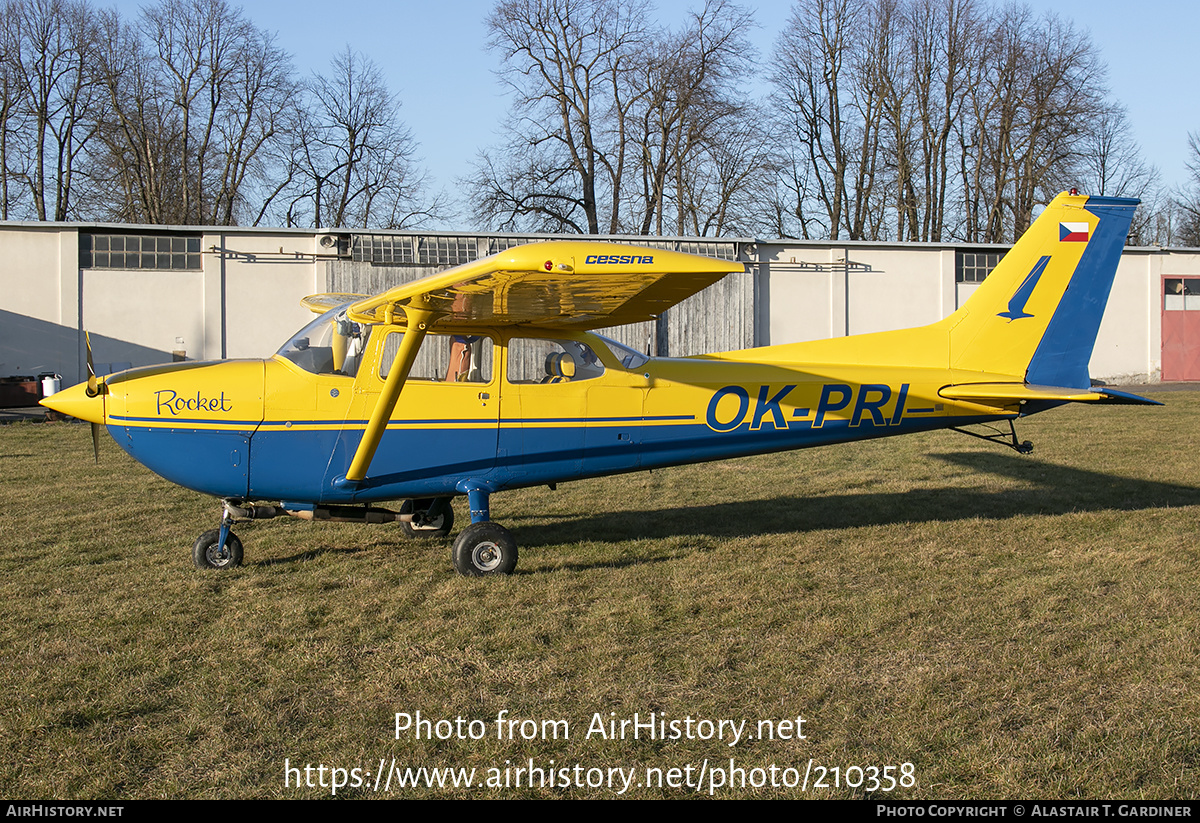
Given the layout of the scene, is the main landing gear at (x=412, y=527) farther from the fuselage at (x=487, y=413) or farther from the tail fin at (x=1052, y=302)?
the tail fin at (x=1052, y=302)

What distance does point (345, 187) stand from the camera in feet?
149

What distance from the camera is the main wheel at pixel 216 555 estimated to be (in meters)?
6.51

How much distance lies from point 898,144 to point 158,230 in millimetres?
34960

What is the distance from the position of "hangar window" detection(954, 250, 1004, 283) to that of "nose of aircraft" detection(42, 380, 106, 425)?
26.4 m

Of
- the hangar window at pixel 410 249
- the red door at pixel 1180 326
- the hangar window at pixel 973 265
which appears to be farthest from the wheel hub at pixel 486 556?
the red door at pixel 1180 326

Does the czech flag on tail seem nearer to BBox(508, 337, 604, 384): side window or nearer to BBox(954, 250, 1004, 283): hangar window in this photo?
BBox(508, 337, 604, 384): side window

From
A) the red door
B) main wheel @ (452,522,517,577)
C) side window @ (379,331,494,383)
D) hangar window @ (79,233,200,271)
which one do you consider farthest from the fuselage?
the red door

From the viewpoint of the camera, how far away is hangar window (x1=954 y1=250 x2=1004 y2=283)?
1080 inches

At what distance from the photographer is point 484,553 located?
6324 mm

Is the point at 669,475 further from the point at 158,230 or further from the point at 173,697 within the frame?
the point at 158,230

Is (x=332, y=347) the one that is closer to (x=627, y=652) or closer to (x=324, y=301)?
(x=324, y=301)

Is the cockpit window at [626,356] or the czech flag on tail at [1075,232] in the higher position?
the czech flag on tail at [1075,232]

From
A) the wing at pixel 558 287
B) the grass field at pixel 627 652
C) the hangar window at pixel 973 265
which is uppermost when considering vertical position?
the hangar window at pixel 973 265

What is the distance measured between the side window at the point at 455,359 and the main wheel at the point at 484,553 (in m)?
1.25
